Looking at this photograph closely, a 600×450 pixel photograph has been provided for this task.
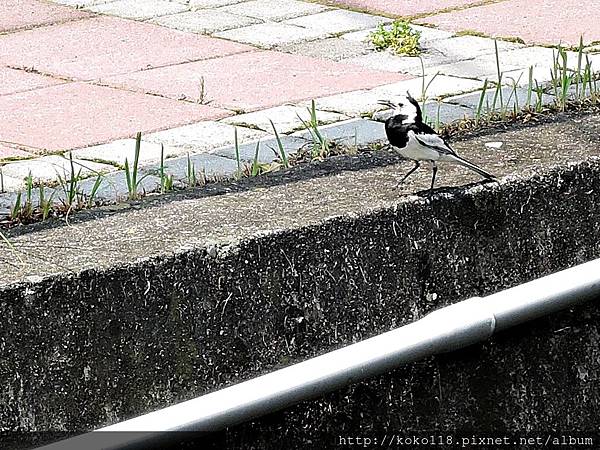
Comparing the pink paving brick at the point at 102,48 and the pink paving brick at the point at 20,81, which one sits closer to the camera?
the pink paving brick at the point at 20,81

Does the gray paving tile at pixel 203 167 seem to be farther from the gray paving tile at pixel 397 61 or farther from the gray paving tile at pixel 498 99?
the gray paving tile at pixel 397 61

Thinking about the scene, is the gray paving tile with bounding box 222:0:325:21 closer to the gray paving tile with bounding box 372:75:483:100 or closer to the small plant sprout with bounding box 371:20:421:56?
the small plant sprout with bounding box 371:20:421:56

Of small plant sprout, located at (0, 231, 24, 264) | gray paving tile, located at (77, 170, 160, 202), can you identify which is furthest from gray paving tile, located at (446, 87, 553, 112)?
small plant sprout, located at (0, 231, 24, 264)

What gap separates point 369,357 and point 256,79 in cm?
251

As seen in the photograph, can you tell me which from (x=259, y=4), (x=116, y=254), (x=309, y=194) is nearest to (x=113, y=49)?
(x=259, y=4)

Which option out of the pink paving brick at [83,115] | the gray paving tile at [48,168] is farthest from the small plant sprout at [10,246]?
the pink paving brick at [83,115]

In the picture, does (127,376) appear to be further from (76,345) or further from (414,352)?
(414,352)

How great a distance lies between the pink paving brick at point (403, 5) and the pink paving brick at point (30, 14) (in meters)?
1.37

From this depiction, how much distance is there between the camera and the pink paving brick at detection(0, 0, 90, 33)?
6096mm

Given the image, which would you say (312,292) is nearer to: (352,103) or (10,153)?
A: (10,153)

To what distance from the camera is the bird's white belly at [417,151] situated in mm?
2992

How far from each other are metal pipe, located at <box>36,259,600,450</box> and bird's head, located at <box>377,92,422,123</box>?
49cm

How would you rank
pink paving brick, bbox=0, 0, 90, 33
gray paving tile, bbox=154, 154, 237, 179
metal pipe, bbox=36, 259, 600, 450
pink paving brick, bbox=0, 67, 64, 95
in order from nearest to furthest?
metal pipe, bbox=36, 259, 600, 450, gray paving tile, bbox=154, 154, 237, 179, pink paving brick, bbox=0, 67, 64, 95, pink paving brick, bbox=0, 0, 90, 33

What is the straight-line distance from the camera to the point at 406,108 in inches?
122
